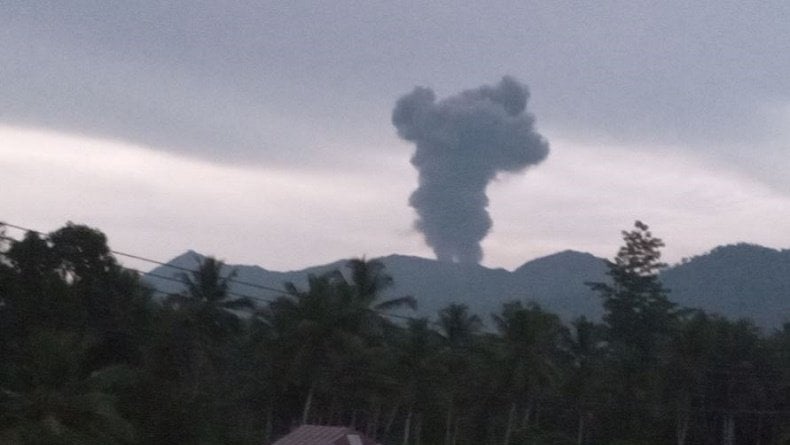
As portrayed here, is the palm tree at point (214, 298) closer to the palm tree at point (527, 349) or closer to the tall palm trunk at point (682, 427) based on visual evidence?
the palm tree at point (527, 349)

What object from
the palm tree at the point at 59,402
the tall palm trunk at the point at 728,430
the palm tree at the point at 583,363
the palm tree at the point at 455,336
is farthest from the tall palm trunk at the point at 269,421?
the palm tree at the point at 59,402

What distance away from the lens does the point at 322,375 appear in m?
54.5

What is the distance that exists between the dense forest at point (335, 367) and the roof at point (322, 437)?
2.43 m

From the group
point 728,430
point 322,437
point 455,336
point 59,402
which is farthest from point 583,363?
point 59,402

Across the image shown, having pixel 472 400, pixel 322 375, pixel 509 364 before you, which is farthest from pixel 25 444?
pixel 472 400

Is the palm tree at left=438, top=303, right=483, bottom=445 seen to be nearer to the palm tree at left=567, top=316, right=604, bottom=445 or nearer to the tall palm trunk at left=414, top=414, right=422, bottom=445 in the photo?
the tall palm trunk at left=414, top=414, right=422, bottom=445

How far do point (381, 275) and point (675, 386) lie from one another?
1619 centimetres

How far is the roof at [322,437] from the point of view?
41.1 meters

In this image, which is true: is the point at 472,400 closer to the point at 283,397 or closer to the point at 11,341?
the point at 283,397

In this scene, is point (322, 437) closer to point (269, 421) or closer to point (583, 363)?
point (269, 421)

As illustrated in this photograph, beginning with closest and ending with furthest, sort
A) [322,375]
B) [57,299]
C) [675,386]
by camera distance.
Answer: [57,299], [322,375], [675,386]

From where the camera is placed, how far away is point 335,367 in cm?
5384

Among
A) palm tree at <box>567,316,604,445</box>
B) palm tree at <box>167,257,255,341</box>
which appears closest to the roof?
palm tree at <box>167,257,255,341</box>

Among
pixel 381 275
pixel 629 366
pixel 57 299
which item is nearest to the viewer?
pixel 57 299
